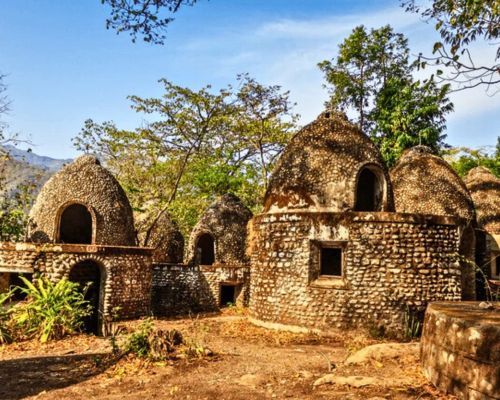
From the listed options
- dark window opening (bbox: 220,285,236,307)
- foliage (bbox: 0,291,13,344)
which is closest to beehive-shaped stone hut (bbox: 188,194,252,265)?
dark window opening (bbox: 220,285,236,307)

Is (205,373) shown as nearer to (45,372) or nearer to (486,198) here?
(45,372)

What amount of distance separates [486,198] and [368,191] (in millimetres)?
12308

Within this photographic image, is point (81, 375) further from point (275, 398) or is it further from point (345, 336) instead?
point (345, 336)

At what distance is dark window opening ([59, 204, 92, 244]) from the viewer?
15938mm

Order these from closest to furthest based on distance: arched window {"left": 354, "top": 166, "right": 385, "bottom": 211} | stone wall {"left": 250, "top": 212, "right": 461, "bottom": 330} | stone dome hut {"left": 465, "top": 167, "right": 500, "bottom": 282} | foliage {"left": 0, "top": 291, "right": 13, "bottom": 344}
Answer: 1. foliage {"left": 0, "top": 291, "right": 13, "bottom": 344}
2. stone wall {"left": 250, "top": 212, "right": 461, "bottom": 330}
3. arched window {"left": 354, "top": 166, "right": 385, "bottom": 211}
4. stone dome hut {"left": 465, "top": 167, "right": 500, "bottom": 282}

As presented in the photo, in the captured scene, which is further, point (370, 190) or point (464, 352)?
point (370, 190)

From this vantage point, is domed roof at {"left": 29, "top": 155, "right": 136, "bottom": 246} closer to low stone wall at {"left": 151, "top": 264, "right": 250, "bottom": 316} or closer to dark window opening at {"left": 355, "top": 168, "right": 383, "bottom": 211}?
low stone wall at {"left": 151, "top": 264, "right": 250, "bottom": 316}

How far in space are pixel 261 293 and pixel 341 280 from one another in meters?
2.46

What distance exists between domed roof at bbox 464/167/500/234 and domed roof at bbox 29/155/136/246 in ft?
55.9

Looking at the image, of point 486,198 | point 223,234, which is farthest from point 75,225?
point 486,198

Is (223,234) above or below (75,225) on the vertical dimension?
below

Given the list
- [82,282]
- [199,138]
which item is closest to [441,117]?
[199,138]

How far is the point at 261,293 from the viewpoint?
41.3ft

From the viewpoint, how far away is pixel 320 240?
11.5 meters
